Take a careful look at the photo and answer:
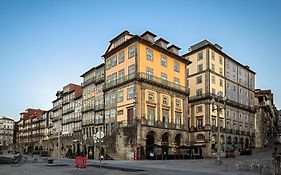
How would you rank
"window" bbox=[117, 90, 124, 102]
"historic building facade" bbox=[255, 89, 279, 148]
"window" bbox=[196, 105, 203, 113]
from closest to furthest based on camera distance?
"window" bbox=[117, 90, 124, 102] → "window" bbox=[196, 105, 203, 113] → "historic building facade" bbox=[255, 89, 279, 148]

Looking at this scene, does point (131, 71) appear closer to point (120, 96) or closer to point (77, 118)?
point (120, 96)

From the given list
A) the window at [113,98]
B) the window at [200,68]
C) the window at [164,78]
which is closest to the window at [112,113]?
the window at [113,98]

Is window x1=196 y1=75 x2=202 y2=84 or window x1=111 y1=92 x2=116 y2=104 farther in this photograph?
window x1=196 y1=75 x2=202 y2=84

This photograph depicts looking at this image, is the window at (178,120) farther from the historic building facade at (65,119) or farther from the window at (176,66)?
the historic building facade at (65,119)

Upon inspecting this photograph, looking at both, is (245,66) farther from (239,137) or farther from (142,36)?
(142,36)

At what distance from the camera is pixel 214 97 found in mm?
65375

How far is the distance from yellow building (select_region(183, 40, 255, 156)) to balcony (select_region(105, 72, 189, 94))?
7.65 metres

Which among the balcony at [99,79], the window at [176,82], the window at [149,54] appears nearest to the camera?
the window at [149,54]

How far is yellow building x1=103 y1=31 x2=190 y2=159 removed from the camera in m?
48.7

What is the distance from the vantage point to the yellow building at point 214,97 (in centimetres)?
6375

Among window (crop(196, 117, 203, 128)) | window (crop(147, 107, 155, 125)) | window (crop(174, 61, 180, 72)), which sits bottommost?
window (crop(196, 117, 203, 128))

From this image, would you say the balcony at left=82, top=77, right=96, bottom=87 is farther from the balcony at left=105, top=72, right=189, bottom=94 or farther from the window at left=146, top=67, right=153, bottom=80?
the window at left=146, top=67, right=153, bottom=80

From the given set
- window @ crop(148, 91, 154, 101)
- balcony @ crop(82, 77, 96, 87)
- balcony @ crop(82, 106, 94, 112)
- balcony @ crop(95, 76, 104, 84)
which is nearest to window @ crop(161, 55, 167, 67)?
window @ crop(148, 91, 154, 101)

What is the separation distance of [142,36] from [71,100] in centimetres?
3857
